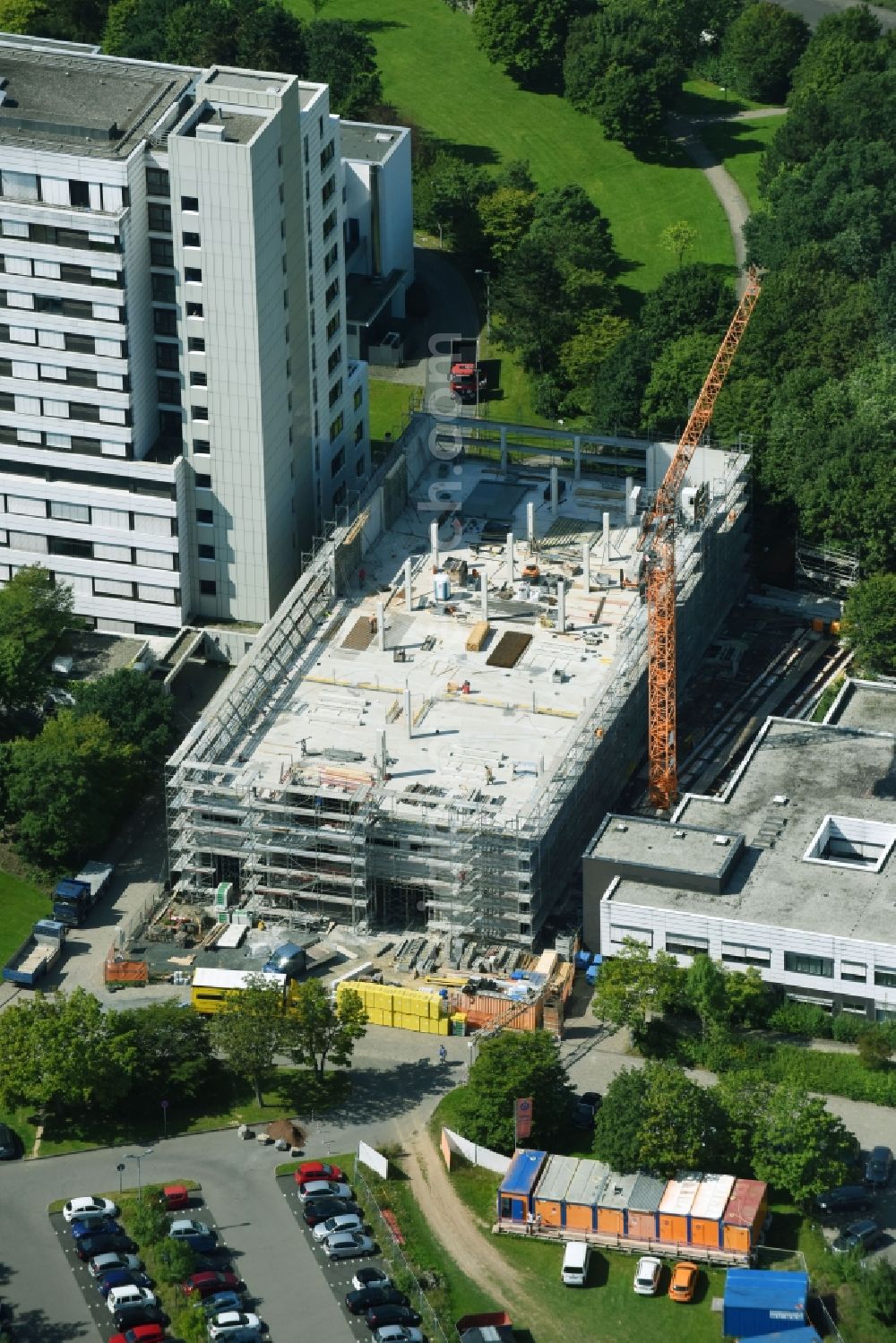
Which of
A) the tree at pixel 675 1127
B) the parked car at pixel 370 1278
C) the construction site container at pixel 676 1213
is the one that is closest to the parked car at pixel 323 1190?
the parked car at pixel 370 1278

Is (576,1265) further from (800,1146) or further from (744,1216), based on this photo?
(800,1146)

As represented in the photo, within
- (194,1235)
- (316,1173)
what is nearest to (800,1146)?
(316,1173)

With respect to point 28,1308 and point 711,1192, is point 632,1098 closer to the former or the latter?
point 711,1192

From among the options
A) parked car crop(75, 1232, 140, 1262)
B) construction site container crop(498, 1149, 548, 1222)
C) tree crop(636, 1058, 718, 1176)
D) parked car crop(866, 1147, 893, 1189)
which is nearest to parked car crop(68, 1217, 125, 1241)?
parked car crop(75, 1232, 140, 1262)

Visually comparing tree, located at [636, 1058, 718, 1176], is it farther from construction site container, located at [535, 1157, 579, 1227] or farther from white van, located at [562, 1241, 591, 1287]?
white van, located at [562, 1241, 591, 1287]

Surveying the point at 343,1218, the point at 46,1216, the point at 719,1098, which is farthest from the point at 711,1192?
the point at 46,1216

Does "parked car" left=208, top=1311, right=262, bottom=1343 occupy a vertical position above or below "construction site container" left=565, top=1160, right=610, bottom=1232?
below
